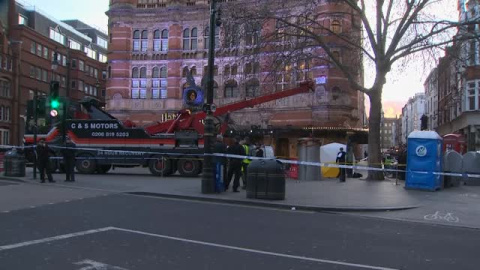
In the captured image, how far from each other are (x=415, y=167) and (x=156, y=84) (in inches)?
1385

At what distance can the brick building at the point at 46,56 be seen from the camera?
60.3 metres

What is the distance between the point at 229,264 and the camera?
621cm

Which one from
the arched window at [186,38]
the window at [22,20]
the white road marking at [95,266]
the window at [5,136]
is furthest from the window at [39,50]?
the white road marking at [95,266]

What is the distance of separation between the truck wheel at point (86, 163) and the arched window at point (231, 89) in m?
24.5

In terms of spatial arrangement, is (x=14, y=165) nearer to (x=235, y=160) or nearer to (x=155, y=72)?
(x=235, y=160)

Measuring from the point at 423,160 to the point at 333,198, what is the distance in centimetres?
458

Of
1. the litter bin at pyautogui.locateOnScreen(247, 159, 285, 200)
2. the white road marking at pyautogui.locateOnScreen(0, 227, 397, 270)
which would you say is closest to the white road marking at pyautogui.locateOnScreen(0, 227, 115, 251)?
the white road marking at pyautogui.locateOnScreen(0, 227, 397, 270)

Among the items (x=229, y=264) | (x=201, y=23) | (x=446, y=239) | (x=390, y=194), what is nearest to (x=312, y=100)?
(x=201, y=23)

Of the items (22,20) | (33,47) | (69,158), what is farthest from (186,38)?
(69,158)

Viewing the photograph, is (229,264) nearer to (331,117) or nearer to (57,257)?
(57,257)

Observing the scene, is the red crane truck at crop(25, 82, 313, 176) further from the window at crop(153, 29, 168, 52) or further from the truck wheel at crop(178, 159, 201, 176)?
the window at crop(153, 29, 168, 52)

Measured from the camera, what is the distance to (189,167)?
21500 millimetres

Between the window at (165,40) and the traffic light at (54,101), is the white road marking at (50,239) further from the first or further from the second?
the window at (165,40)

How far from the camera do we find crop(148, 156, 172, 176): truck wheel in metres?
21.5
